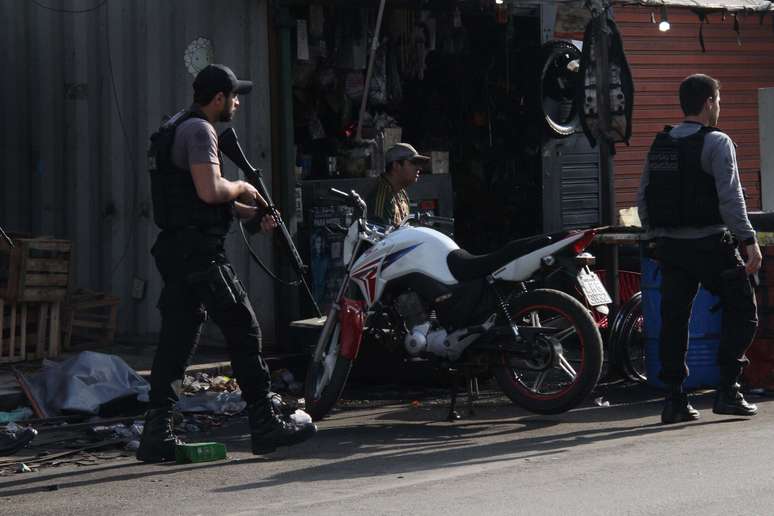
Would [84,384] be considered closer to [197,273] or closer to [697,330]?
[197,273]

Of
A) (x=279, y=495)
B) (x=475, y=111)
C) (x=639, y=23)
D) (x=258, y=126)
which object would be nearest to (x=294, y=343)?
(x=258, y=126)

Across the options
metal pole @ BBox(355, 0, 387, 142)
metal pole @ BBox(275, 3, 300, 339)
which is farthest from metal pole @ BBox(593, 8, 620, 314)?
metal pole @ BBox(275, 3, 300, 339)

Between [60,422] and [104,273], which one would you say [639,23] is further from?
[60,422]

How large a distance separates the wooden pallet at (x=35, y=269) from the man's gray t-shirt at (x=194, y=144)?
12.4 feet

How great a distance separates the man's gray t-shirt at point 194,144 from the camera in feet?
22.6

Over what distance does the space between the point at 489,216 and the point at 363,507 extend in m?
7.40

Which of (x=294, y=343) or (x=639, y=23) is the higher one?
(x=639, y=23)

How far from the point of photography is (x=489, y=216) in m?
12.9

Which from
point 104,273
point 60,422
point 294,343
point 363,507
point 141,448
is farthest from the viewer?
point 104,273

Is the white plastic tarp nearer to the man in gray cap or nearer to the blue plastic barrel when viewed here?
the man in gray cap

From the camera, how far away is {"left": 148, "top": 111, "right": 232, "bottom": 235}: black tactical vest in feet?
23.0

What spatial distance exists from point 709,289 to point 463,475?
2.49 metres

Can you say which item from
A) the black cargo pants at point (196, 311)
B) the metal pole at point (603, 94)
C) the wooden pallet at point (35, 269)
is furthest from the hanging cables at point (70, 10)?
the black cargo pants at point (196, 311)

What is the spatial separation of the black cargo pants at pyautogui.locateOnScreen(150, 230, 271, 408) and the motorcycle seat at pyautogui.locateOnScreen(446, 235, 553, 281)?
1.70 m
